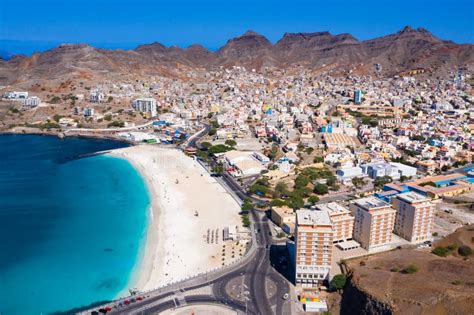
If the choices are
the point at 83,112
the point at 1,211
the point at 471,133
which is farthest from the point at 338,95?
the point at 1,211

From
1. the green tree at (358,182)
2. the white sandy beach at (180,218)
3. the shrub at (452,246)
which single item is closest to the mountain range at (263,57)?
the white sandy beach at (180,218)

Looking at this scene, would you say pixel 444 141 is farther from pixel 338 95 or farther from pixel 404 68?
pixel 404 68

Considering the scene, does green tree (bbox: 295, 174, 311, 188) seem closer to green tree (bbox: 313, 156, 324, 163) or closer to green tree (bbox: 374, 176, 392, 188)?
green tree (bbox: 374, 176, 392, 188)

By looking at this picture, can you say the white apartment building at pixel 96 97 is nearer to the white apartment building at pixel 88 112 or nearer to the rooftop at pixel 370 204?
the white apartment building at pixel 88 112

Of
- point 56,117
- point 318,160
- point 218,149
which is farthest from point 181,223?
point 56,117

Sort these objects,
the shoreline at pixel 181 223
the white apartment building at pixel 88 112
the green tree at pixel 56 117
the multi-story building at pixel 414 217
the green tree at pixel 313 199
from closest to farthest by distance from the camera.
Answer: the shoreline at pixel 181 223 < the multi-story building at pixel 414 217 < the green tree at pixel 313 199 < the green tree at pixel 56 117 < the white apartment building at pixel 88 112

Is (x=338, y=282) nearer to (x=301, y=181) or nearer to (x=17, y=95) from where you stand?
(x=301, y=181)

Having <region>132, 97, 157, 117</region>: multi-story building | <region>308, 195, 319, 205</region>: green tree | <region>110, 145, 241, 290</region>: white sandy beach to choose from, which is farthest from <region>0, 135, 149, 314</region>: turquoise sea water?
<region>132, 97, 157, 117</region>: multi-story building
